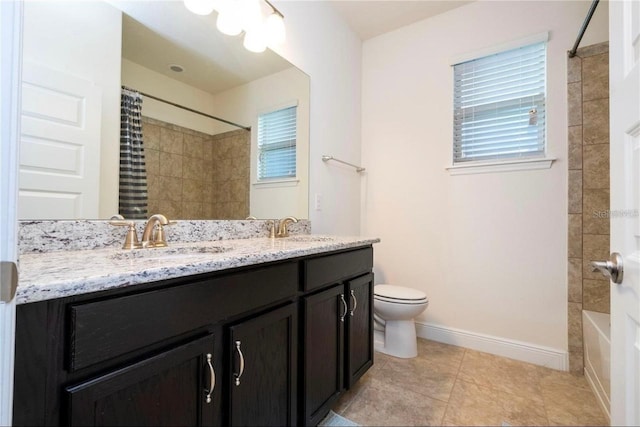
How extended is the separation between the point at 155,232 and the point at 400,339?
5.55ft

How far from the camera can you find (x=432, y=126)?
7.52ft

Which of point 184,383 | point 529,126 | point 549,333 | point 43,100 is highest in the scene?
point 529,126

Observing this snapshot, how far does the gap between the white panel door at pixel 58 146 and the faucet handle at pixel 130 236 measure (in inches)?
3.1

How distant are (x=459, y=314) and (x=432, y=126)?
58.5 inches

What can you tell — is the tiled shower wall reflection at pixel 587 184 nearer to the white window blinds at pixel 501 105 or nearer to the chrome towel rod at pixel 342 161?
the white window blinds at pixel 501 105

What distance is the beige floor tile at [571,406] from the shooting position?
4.46 ft

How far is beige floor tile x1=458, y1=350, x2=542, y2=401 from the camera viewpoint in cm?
161

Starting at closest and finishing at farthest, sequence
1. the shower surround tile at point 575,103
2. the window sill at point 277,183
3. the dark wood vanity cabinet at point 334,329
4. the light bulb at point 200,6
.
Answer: the dark wood vanity cabinet at point 334,329 < the light bulb at point 200,6 < the window sill at point 277,183 < the shower surround tile at point 575,103

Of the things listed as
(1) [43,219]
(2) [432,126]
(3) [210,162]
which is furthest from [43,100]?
(2) [432,126]

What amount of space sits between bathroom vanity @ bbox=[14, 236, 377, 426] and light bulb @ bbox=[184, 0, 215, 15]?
1.14 meters

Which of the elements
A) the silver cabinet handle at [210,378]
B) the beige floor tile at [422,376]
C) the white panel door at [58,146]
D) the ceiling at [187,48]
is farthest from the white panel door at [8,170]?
the beige floor tile at [422,376]

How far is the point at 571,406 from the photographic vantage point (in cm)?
146

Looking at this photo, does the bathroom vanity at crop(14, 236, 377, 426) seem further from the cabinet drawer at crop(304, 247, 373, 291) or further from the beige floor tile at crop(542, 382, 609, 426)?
the beige floor tile at crop(542, 382, 609, 426)

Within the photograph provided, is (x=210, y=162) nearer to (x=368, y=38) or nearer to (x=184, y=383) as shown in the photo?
(x=184, y=383)
